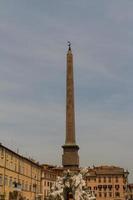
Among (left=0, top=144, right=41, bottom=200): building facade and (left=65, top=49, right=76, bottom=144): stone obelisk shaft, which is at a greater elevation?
(left=65, top=49, right=76, bottom=144): stone obelisk shaft

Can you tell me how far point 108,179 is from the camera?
121750 millimetres

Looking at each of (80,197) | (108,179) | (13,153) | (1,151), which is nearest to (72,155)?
(80,197)

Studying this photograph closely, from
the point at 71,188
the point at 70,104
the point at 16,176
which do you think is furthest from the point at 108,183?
the point at 70,104

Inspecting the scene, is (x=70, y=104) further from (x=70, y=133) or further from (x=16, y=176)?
(x=16, y=176)

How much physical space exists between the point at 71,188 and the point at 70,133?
5.69 metres

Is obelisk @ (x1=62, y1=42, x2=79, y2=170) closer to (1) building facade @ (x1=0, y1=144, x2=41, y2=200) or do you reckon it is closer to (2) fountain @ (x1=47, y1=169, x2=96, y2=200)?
(2) fountain @ (x1=47, y1=169, x2=96, y2=200)

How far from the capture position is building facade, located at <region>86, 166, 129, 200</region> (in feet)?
397

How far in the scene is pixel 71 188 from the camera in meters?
44.5

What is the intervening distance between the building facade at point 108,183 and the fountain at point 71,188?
7620 cm

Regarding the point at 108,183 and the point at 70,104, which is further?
the point at 108,183

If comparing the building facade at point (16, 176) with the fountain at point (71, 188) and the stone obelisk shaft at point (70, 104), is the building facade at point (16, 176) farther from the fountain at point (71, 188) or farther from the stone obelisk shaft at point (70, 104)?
the stone obelisk shaft at point (70, 104)

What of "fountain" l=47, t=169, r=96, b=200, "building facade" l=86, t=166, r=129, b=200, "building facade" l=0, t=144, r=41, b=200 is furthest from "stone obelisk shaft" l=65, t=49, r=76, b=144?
"building facade" l=86, t=166, r=129, b=200

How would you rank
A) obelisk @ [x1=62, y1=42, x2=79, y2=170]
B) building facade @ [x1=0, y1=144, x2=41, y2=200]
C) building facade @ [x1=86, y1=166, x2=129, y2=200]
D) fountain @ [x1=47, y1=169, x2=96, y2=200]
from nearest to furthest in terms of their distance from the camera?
obelisk @ [x1=62, y1=42, x2=79, y2=170]
fountain @ [x1=47, y1=169, x2=96, y2=200]
building facade @ [x1=0, y1=144, x2=41, y2=200]
building facade @ [x1=86, y1=166, x2=129, y2=200]

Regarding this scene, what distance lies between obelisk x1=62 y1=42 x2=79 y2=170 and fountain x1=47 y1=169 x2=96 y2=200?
0.92 meters
